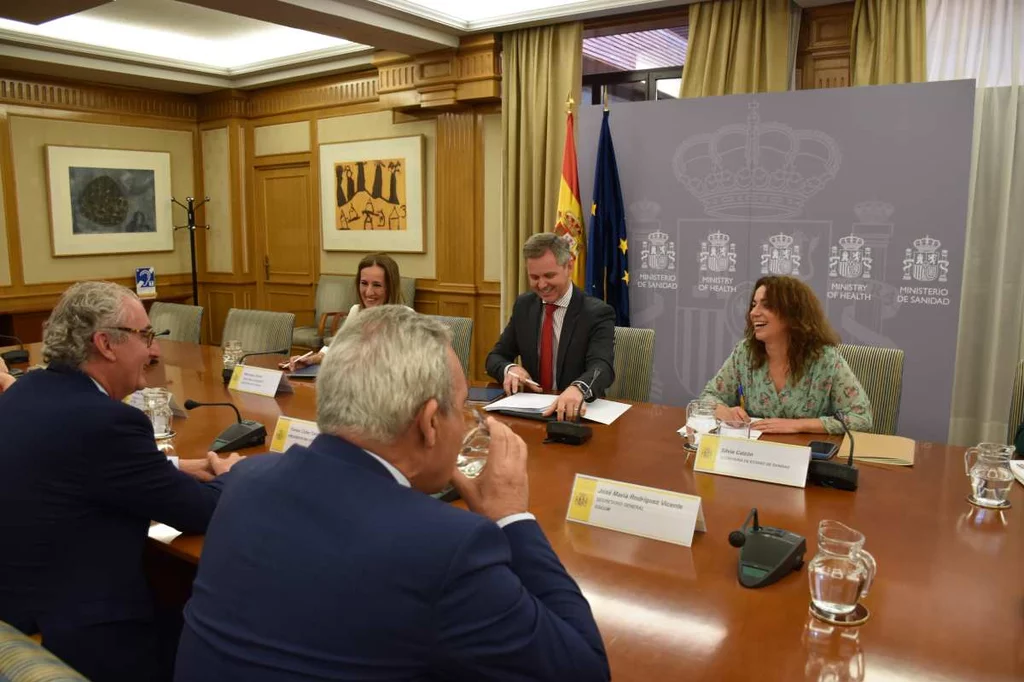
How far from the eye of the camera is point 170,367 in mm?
3549

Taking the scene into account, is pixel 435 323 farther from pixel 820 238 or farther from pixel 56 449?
pixel 820 238

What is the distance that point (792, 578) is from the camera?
144cm

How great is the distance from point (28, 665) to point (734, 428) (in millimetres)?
1780

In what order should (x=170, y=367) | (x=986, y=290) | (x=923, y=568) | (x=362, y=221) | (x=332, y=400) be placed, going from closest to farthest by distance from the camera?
1. (x=332, y=400)
2. (x=923, y=568)
3. (x=170, y=367)
4. (x=986, y=290)
5. (x=362, y=221)

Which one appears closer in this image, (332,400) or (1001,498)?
(332,400)

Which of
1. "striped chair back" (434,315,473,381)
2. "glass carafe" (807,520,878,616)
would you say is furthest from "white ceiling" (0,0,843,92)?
"glass carafe" (807,520,878,616)

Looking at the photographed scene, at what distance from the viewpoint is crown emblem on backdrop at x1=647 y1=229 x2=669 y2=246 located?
4.71m

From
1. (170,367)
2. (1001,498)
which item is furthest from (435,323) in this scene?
(170,367)

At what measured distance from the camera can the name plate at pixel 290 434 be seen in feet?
7.14

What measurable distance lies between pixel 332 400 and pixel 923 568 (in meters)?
1.17

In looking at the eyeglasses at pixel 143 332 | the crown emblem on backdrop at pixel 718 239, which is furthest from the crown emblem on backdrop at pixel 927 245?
the eyeglasses at pixel 143 332

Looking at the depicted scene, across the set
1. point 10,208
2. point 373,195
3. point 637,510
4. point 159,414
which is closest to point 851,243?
point 637,510

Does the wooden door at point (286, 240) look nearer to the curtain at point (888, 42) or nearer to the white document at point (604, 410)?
the curtain at point (888, 42)

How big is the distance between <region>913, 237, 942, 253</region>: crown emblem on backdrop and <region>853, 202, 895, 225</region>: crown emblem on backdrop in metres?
0.19
